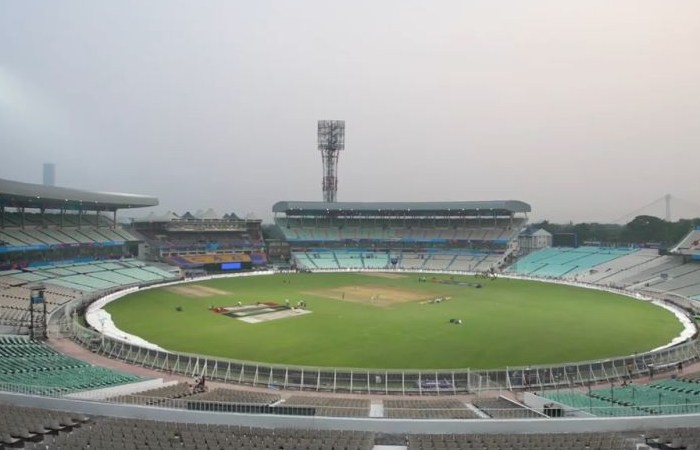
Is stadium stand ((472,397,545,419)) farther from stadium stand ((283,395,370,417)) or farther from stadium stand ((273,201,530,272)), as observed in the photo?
stadium stand ((273,201,530,272))

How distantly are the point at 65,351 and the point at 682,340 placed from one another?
117 ft

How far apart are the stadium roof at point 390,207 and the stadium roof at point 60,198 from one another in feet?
79.9

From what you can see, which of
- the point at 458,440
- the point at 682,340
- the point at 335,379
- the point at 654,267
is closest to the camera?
the point at 458,440

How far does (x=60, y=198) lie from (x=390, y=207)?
49516mm

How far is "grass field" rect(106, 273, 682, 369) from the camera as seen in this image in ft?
93.9

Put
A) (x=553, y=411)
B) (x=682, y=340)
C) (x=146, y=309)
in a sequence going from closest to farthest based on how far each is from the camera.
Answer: (x=553, y=411) → (x=682, y=340) → (x=146, y=309)

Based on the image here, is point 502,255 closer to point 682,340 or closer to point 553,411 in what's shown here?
point 682,340

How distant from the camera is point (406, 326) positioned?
119ft

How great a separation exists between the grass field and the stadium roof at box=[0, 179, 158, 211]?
14149mm

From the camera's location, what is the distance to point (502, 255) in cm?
7988

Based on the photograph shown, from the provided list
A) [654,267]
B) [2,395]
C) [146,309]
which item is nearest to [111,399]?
[2,395]

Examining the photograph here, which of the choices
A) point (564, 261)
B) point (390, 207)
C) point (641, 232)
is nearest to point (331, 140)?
point (390, 207)

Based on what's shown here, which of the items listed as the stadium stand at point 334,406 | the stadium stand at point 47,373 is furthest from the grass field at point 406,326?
the stadium stand at point 334,406

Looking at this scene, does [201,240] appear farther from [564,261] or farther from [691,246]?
[691,246]
